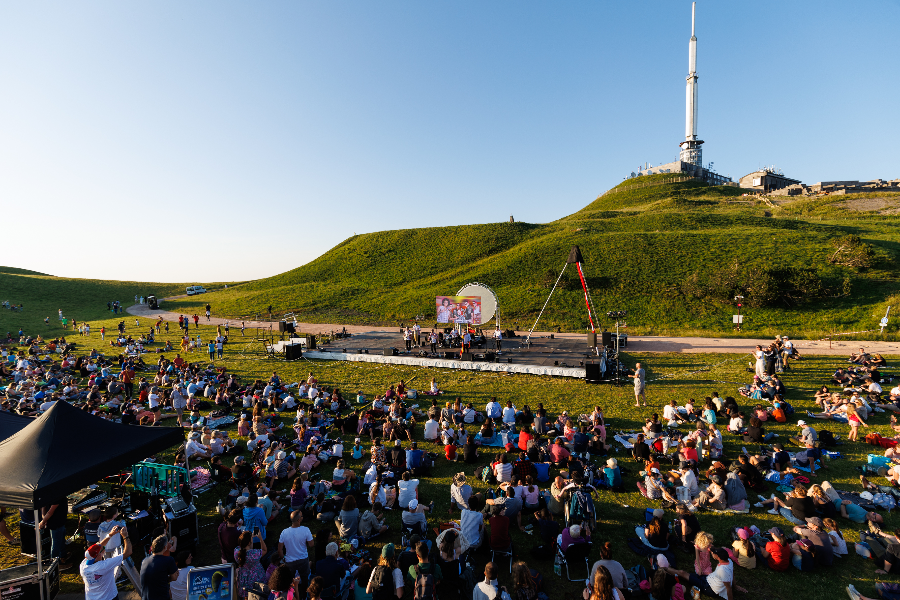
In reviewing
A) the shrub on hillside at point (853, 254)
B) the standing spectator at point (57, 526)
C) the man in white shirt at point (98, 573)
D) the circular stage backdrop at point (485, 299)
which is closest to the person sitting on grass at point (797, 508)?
the man in white shirt at point (98, 573)

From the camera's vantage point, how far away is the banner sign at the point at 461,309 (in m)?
27.9

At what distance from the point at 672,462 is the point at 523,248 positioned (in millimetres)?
54053

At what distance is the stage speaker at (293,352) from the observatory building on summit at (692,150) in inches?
5214

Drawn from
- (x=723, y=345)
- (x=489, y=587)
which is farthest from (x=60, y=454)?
(x=723, y=345)

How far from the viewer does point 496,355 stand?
80.2 feet

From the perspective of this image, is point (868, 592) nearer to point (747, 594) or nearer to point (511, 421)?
point (747, 594)

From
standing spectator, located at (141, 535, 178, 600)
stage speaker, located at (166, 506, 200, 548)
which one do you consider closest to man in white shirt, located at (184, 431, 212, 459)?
stage speaker, located at (166, 506, 200, 548)

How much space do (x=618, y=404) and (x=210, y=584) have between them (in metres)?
15.9

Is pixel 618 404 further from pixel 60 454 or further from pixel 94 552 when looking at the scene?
pixel 60 454

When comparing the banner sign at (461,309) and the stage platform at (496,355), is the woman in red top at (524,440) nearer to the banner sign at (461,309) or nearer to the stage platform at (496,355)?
the stage platform at (496,355)

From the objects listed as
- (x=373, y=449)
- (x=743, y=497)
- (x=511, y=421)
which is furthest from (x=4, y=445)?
(x=743, y=497)

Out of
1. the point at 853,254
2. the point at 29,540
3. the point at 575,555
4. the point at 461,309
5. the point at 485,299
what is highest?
the point at 853,254

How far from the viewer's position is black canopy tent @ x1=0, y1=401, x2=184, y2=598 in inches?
266

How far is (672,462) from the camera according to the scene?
463 inches
